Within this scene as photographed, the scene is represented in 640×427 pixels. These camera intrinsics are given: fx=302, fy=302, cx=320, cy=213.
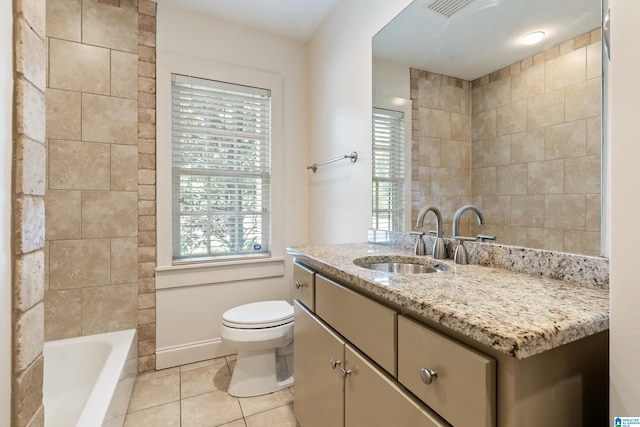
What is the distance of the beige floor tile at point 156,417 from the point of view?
63.6 inches

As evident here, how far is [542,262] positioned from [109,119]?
248 centimetres

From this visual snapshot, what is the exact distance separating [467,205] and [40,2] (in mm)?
1433

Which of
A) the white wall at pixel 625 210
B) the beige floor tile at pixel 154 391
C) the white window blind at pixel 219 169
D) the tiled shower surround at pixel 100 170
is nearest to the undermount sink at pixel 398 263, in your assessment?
the white wall at pixel 625 210

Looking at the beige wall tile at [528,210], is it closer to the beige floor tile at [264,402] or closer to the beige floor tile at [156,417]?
the beige floor tile at [264,402]

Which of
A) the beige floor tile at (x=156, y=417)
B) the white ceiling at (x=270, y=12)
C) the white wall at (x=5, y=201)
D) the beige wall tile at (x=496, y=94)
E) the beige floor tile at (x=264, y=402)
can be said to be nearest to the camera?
the white wall at (x=5, y=201)

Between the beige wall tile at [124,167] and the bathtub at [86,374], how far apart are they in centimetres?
99

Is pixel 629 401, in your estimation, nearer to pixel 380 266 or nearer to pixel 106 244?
pixel 380 266

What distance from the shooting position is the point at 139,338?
6.97ft

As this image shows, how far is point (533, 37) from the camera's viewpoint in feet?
3.43

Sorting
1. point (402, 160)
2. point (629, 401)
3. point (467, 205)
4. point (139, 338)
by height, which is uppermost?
point (402, 160)

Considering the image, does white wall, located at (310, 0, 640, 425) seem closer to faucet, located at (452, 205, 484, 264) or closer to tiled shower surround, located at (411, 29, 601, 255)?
tiled shower surround, located at (411, 29, 601, 255)

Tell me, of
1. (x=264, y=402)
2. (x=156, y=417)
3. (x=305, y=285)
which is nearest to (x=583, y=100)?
(x=305, y=285)

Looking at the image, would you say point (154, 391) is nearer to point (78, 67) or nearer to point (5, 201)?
point (5, 201)

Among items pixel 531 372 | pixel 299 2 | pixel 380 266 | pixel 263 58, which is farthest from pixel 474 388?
pixel 263 58
